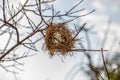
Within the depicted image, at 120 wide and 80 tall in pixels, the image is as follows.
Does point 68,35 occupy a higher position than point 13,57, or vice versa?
point 13,57

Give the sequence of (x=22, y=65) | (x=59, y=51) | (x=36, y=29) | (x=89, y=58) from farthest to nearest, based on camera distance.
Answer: (x=22, y=65) → (x=36, y=29) → (x=59, y=51) → (x=89, y=58)

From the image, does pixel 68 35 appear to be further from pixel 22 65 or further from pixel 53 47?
pixel 22 65

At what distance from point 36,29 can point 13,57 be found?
2.09 metres

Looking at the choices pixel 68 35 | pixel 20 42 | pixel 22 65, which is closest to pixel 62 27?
pixel 68 35

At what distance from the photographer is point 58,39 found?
3.52 meters

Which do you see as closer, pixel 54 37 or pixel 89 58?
pixel 89 58

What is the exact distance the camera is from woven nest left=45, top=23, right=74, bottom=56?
3439 millimetres

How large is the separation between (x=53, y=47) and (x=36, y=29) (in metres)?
1.31

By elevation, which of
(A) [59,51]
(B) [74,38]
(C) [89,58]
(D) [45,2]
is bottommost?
(C) [89,58]

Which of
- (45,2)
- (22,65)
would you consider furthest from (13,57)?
(45,2)

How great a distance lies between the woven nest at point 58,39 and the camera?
11.3 feet

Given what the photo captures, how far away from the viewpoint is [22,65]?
6.45 meters

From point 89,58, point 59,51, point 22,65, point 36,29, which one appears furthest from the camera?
point 22,65

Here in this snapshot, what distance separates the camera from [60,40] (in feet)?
11.6
